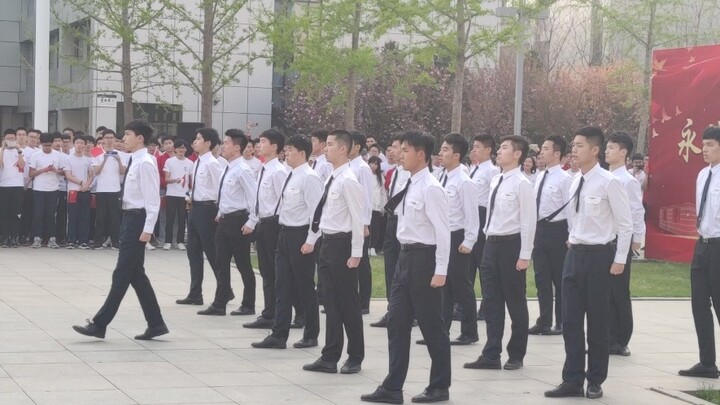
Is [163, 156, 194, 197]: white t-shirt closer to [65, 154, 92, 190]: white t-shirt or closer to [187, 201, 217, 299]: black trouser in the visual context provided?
[65, 154, 92, 190]: white t-shirt

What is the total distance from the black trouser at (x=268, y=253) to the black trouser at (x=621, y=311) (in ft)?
11.0

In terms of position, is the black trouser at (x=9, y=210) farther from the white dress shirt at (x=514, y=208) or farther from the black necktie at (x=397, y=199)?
the black necktie at (x=397, y=199)

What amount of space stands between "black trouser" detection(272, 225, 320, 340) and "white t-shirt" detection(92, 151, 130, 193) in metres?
9.94

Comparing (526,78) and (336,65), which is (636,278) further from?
(526,78)

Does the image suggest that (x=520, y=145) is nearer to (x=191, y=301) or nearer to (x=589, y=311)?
(x=589, y=311)

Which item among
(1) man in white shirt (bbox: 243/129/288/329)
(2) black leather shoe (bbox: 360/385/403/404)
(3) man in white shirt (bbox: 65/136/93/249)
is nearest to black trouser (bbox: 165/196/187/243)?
(3) man in white shirt (bbox: 65/136/93/249)

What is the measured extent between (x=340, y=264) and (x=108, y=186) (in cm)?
1143

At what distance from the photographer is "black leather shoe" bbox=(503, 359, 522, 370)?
976 cm

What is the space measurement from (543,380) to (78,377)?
3.73 meters

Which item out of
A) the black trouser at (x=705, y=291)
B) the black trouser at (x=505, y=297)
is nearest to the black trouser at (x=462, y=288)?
the black trouser at (x=505, y=297)

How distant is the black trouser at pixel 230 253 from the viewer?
41.0ft

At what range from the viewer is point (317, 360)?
9.43 meters

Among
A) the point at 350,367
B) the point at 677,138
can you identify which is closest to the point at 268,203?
the point at 350,367

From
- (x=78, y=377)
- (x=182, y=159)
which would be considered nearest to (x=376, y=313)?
(x=78, y=377)
